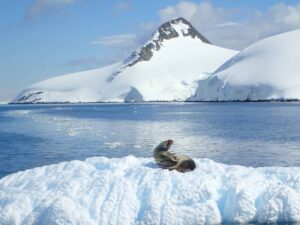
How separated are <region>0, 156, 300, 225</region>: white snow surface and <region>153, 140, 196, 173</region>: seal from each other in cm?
100

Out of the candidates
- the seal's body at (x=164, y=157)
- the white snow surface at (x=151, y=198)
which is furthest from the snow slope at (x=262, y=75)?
the white snow surface at (x=151, y=198)

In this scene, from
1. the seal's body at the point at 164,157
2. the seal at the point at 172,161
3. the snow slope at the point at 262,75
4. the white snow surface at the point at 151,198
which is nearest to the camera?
the white snow surface at the point at 151,198

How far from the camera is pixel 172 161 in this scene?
16.7 m

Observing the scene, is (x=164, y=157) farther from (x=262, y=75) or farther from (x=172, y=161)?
(x=262, y=75)

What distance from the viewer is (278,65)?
17825 cm

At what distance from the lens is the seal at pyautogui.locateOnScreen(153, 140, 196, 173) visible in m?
16.5

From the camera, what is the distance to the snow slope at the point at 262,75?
166m

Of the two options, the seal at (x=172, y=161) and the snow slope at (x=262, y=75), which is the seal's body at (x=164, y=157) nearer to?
the seal at (x=172, y=161)

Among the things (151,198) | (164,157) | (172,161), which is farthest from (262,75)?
(151,198)

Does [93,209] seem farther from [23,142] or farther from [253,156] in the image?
[23,142]

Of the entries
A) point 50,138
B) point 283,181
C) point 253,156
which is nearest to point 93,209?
point 283,181

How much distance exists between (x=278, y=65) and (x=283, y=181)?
167 meters

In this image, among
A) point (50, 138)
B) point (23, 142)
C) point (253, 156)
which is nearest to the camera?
point (253, 156)

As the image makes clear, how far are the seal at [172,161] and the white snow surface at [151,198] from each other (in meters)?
1.00
